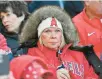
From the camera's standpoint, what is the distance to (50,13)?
15.0 ft

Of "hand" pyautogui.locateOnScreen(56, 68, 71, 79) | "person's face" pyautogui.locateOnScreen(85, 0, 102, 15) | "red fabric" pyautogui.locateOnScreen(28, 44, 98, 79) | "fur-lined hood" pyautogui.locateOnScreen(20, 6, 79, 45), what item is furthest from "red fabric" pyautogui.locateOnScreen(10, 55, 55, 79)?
"person's face" pyautogui.locateOnScreen(85, 0, 102, 15)

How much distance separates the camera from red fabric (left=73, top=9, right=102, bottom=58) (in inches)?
195

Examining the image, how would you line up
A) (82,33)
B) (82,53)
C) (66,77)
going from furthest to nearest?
1. (82,33)
2. (82,53)
3. (66,77)

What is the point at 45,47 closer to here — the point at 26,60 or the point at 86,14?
the point at 86,14

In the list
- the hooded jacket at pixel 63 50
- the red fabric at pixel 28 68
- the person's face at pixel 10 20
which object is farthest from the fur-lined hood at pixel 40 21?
the red fabric at pixel 28 68

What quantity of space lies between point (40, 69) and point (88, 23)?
7.84 feet

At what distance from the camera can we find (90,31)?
505 cm

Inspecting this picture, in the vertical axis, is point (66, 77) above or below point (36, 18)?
below

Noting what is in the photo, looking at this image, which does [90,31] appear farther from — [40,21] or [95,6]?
[40,21]

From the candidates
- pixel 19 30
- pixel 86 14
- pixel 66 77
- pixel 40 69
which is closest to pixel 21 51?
pixel 66 77

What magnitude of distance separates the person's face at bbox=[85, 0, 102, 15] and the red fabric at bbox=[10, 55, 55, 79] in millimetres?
2474

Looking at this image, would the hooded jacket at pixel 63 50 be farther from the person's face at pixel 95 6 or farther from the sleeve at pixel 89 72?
the person's face at pixel 95 6

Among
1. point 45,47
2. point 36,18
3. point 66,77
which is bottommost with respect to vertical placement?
point 66,77

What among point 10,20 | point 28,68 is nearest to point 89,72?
point 10,20
